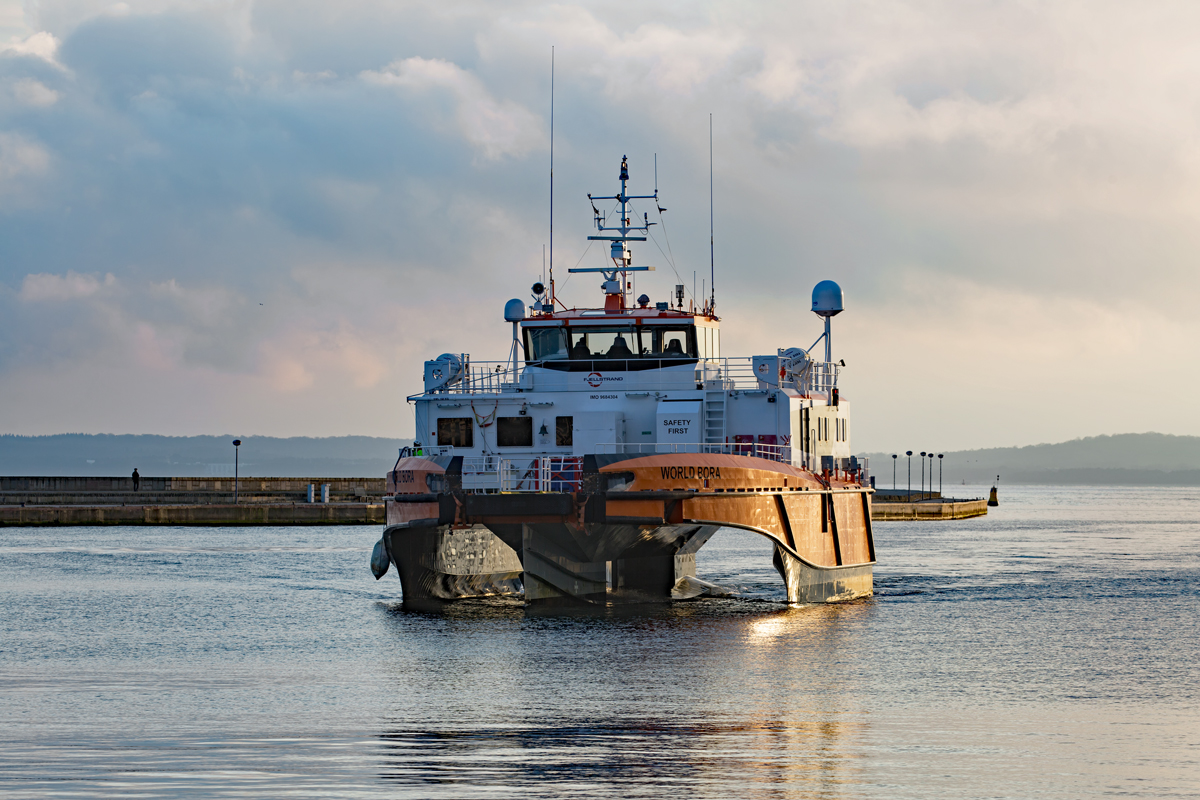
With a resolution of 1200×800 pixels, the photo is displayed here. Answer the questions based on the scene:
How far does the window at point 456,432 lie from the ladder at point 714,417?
5.42 meters

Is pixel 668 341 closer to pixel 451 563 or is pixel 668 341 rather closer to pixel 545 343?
pixel 545 343

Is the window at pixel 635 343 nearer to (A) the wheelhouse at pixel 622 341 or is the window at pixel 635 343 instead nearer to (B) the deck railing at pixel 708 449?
(A) the wheelhouse at pixel 622 341

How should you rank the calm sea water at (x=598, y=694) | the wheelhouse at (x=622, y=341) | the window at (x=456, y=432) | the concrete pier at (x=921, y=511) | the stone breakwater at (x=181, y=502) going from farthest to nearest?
1. the concrete pier at (x=921, y=511)
2. the stone breakwater at (x=181, y=502)
3. the wheelhouse at (x=622, y=341)
4. the window at (x=456, y=432)
5. the calm sea water at (x=598, y=694)

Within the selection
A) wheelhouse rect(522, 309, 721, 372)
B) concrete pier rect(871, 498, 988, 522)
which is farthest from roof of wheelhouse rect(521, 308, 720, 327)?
concrete pier rect(871, 498, 988, 522)

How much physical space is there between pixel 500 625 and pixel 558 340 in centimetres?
729

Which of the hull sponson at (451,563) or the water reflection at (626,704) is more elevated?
the hull sponson at (451,563)

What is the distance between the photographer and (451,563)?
33.7 meters

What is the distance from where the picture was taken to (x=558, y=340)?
1275 inches

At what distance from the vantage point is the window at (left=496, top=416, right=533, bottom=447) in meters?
30.4

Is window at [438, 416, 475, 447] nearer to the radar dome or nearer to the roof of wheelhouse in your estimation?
the roof of wheelhouse

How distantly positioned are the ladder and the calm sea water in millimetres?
4271

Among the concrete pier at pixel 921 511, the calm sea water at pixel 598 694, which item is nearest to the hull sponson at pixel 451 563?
the calm sea water at pixel 598 694

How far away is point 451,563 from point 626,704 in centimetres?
1466

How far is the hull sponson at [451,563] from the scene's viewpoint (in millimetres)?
31969
